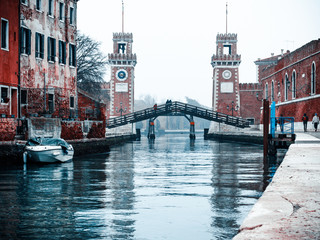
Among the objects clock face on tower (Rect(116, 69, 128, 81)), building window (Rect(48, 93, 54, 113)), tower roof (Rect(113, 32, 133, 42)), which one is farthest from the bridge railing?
building window (Rect(48, 93, 54, 113))

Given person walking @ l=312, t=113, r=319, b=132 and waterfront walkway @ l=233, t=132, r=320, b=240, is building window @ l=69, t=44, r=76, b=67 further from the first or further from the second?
waterfront walkway @ l=233, t=132, r=320, b=240

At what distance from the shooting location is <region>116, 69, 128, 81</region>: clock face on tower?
2810 inches

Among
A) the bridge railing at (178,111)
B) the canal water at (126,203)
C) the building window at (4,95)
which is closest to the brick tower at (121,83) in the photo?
the bridge railing at (178,111)

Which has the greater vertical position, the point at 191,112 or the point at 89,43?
the point at 89,43

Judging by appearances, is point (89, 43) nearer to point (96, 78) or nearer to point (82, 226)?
point (96, 78)

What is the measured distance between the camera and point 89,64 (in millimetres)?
50406

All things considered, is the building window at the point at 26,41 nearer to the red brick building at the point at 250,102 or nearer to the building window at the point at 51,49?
the building window at the point at 51,49

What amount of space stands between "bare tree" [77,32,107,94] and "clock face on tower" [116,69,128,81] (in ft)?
65.8

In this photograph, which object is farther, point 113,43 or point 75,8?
point 113,43

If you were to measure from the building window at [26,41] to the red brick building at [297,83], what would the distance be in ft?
69.9

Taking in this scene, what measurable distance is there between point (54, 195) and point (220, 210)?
4.35 meters

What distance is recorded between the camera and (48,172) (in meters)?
18.9

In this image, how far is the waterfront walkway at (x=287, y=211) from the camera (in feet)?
16.8

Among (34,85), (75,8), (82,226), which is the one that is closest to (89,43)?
(75,8)
